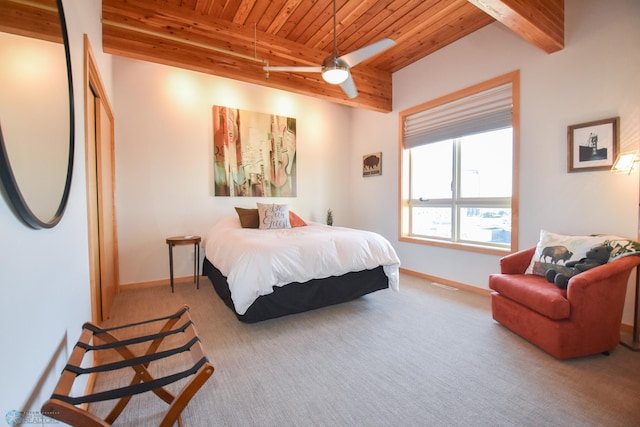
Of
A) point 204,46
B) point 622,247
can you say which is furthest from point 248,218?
point 622,247

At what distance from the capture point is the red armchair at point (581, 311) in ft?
6.12

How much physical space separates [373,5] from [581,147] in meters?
2.41

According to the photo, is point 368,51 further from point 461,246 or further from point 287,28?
point 461,246

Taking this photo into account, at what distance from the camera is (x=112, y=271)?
10.2 ft

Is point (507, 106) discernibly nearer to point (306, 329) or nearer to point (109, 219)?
point (306, 329)

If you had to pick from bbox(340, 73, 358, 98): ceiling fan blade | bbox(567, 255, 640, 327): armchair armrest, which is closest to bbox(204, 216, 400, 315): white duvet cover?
bbox(567, 255, 640, 327): armchair armrest

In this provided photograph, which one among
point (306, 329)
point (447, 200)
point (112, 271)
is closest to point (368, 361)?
point (306, 329)

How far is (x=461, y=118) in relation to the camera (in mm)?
3496

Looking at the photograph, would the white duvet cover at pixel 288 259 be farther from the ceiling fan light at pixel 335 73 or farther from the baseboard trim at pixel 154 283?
the ceiling fan light at pixel 335 73

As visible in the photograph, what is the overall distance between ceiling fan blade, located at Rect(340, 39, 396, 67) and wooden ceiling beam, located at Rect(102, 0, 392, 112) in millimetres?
1092

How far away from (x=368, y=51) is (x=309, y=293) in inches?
88.6

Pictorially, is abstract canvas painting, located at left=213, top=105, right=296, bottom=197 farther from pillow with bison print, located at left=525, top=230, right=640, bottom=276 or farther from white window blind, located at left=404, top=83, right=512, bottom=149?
pillow with bison print, located at left=525, top=230, right=640, bottom=276

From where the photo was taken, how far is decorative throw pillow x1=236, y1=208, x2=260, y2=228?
3748mm

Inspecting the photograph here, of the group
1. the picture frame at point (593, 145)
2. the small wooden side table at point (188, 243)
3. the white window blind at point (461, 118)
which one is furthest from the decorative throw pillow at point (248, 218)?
the picture frame at point (593, 145)
